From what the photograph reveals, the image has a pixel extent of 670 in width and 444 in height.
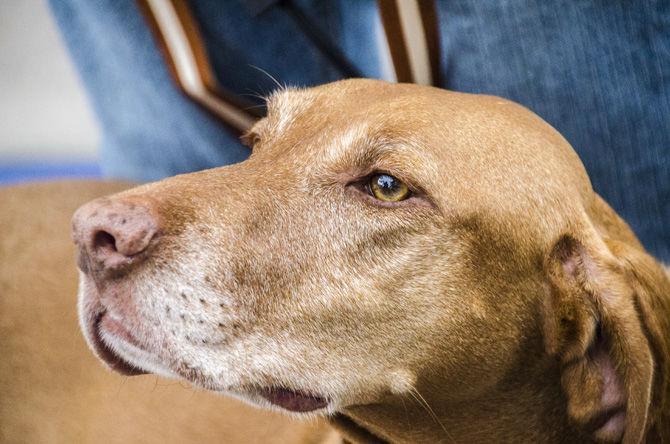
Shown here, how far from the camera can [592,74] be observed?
2885mm

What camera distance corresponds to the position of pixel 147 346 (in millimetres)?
1761

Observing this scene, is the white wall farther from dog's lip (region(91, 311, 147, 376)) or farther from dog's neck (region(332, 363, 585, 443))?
dog's neck (region(332, 363, 585, 443))

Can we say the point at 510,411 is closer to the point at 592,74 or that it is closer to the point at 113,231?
the point at 113,231

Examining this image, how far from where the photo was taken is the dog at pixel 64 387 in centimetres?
261

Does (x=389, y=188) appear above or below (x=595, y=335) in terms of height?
above

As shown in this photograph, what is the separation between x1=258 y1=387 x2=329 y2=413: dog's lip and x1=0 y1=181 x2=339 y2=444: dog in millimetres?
605

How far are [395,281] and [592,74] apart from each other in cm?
154

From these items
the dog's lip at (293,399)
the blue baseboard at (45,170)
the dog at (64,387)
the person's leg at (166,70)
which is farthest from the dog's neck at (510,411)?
the blue baseboard at (45,170)

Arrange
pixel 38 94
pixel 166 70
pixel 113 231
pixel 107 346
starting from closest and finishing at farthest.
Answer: pixel 113 231, pixel 107 346, pixel 166 70, pixel 38 94

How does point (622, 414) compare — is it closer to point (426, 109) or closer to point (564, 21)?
point (426, 109)

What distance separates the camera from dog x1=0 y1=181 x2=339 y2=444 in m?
2.61

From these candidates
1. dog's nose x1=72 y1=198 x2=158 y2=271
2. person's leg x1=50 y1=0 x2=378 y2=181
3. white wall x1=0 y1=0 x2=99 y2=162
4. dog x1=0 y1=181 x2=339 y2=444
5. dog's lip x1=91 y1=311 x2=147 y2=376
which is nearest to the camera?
dog's nose x1=72 y1=198 x2=158 y2=271

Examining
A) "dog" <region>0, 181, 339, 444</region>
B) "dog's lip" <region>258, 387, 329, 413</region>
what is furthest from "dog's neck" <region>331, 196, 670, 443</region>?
"dog" <region>0, 181, 339, 444</region>

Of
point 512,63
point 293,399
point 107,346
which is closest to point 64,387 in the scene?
point 107,346
